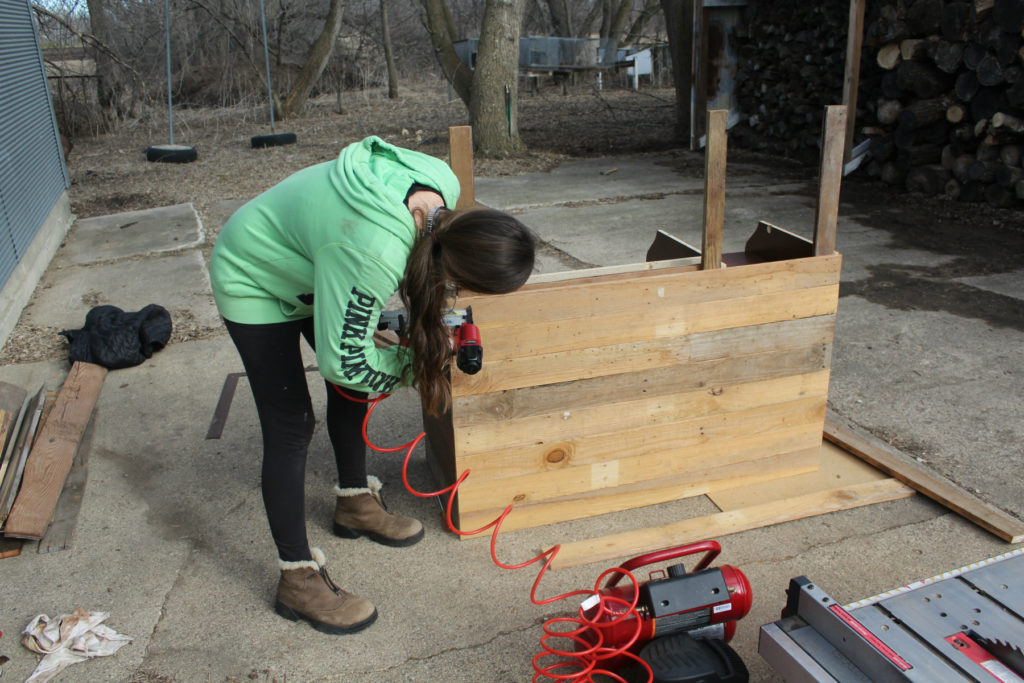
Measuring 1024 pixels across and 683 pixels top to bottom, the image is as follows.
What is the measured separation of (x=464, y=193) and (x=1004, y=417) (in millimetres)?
2463

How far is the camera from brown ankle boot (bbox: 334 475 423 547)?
Answer: 2586 mm

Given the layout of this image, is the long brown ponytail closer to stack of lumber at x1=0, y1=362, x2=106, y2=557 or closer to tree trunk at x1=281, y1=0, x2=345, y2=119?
stack of lumber at x1=0, y1=362, x2=106, y2=557

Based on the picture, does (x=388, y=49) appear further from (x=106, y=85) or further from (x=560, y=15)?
(x=560, y=15)

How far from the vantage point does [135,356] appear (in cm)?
414

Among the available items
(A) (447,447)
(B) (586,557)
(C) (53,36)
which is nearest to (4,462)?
(A) (447,447)

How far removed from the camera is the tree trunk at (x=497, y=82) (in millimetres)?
9883

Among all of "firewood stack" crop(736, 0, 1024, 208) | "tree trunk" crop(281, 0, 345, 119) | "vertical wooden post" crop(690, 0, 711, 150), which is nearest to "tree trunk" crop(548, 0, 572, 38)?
"tree trunk" crop(281, 0, 345, 119)

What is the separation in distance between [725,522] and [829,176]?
47.6 inches

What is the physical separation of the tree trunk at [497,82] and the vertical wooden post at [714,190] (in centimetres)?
808

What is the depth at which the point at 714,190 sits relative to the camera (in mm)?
2535

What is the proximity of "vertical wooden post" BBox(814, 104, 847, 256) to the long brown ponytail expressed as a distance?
122cm

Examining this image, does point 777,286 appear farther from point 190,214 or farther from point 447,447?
point 190,214

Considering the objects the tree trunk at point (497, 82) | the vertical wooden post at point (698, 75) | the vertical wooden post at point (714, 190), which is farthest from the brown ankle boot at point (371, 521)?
the vertical wooden post at point (698, 75)

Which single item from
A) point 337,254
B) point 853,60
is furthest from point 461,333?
point 853,60
